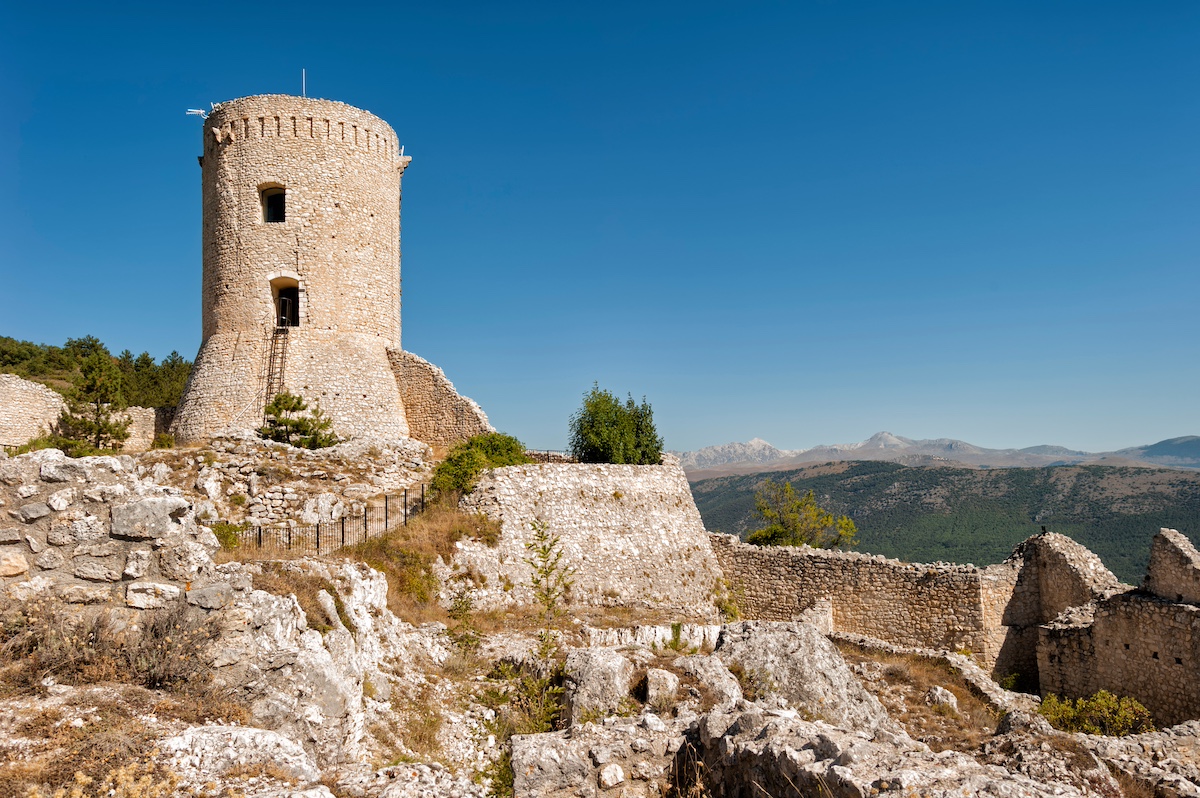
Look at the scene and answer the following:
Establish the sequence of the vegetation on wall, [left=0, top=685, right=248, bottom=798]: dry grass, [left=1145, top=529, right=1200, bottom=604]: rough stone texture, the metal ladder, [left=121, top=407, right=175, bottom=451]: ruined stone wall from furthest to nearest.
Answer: the vegetation on wall → [left=121, top=407, right=175, bottom=451]: ruined stone wall → the metal ladder → [left=1145, top=529, right=1200, bottom=604]: rough stone texture → [left=0, top=685, right=248, bottom=798]: dry grass

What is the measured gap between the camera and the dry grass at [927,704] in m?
9.38

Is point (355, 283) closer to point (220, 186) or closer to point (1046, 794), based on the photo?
point (220, 186)

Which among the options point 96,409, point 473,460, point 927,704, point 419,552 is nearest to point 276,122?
A: point 96,409

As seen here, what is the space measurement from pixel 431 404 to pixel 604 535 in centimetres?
704

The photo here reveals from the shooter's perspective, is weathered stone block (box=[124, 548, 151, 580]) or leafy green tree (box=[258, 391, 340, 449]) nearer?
weathered stone block (box=[124, 548, 151, 580])

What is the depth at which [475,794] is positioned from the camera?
206 inches

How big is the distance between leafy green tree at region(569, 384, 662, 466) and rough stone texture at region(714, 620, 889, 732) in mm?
10110

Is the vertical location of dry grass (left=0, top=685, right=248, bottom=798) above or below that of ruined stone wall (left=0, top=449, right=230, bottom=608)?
below

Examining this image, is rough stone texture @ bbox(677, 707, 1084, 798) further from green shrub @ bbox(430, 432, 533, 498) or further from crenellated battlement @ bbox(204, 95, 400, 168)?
crenellated battlement @ bbox(204, 95, 400, 168)

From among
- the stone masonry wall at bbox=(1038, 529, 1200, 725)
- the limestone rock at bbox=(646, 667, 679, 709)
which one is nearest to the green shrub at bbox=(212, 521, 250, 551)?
the limestone rock at bbox=(646, 667, 679, 709)

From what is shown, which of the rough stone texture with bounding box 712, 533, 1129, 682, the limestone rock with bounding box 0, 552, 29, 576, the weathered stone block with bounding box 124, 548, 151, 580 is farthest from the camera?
the rough stone texture with bounding box 712, 533, 1129, 682

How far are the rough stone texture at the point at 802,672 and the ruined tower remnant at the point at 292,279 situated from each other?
11844 mm

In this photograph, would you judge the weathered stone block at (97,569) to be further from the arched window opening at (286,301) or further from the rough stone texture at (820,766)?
the arched window opening at (286,301)

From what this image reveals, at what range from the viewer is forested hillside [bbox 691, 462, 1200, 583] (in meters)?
66.2
